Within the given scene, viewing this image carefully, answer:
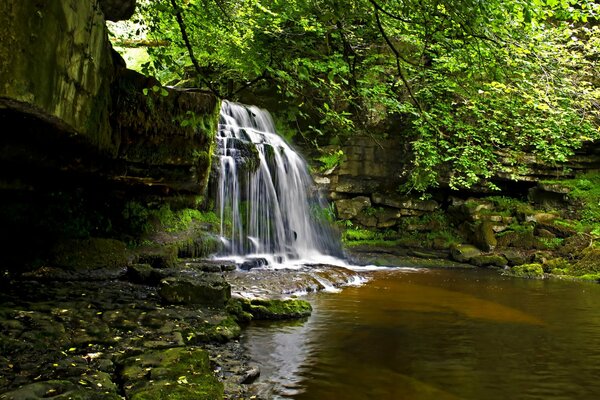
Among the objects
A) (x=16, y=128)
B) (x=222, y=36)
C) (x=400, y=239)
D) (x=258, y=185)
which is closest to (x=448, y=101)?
(x=400, y=239)

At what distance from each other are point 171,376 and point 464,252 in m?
12.2

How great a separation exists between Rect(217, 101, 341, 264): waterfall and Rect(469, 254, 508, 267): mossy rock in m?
4.30

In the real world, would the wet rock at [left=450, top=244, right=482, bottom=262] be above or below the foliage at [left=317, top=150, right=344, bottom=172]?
below

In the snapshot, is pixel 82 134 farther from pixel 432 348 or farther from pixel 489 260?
pixel 489 260

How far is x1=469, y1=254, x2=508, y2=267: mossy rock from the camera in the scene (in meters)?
13.3

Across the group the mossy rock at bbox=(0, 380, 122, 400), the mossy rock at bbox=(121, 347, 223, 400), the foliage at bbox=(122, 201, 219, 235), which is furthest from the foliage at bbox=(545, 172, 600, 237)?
the mossy rock at bbox=(0, 380, 122, 400)

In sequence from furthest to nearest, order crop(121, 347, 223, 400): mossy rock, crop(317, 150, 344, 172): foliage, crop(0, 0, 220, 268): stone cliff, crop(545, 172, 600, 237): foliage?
crop(317, 150, 344, 172): foliage
crop(545, 172, 600, 237): foliage
crop(121, 347, 223, 400): mossy rock
crop(0, 0, 220, 268): stone cliff

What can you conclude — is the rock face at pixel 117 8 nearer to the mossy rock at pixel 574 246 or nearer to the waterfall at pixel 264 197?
the waterfall at pixel 264 197

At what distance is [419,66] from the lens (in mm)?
4234

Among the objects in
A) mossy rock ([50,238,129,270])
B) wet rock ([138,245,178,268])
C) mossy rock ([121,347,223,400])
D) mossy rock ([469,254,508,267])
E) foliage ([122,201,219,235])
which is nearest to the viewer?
mossy rock ([121,347,223,400])

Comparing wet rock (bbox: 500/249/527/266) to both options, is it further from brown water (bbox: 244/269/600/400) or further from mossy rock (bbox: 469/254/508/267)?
brown water (bbox: 244/269/600/400)

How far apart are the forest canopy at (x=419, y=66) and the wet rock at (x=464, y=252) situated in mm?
2045

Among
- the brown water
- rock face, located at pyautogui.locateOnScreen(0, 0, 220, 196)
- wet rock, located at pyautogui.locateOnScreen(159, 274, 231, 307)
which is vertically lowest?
the brown water

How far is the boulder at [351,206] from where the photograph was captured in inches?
598
